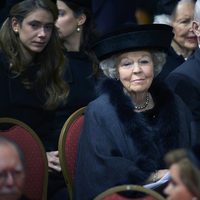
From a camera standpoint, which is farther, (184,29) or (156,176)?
(184,29)

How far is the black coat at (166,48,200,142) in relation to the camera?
4867mm

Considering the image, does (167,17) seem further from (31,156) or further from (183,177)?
(183,177)

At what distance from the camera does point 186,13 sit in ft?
20.7

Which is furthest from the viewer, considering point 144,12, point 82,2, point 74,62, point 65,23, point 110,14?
point 144,12

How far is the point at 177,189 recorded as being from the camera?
2.95 m

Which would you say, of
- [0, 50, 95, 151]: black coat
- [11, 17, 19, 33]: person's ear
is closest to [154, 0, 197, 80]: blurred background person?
[0, 50, 95, 151]: black coat

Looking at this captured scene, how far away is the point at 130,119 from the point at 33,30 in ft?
3.90

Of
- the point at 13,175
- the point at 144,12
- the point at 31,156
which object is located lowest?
the point at 31,156

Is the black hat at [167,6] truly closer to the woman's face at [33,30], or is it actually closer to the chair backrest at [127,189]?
the woman's face at [33,30]

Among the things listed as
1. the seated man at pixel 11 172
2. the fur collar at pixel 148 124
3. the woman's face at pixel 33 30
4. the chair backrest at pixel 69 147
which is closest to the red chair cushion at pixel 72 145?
the chair backrest at pixel 69 147

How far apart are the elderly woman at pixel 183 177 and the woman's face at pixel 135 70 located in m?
1.48

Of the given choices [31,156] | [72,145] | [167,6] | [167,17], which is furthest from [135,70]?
[167,6]

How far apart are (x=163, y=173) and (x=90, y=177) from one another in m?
0.40

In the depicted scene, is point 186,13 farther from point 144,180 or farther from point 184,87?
point 144,180
